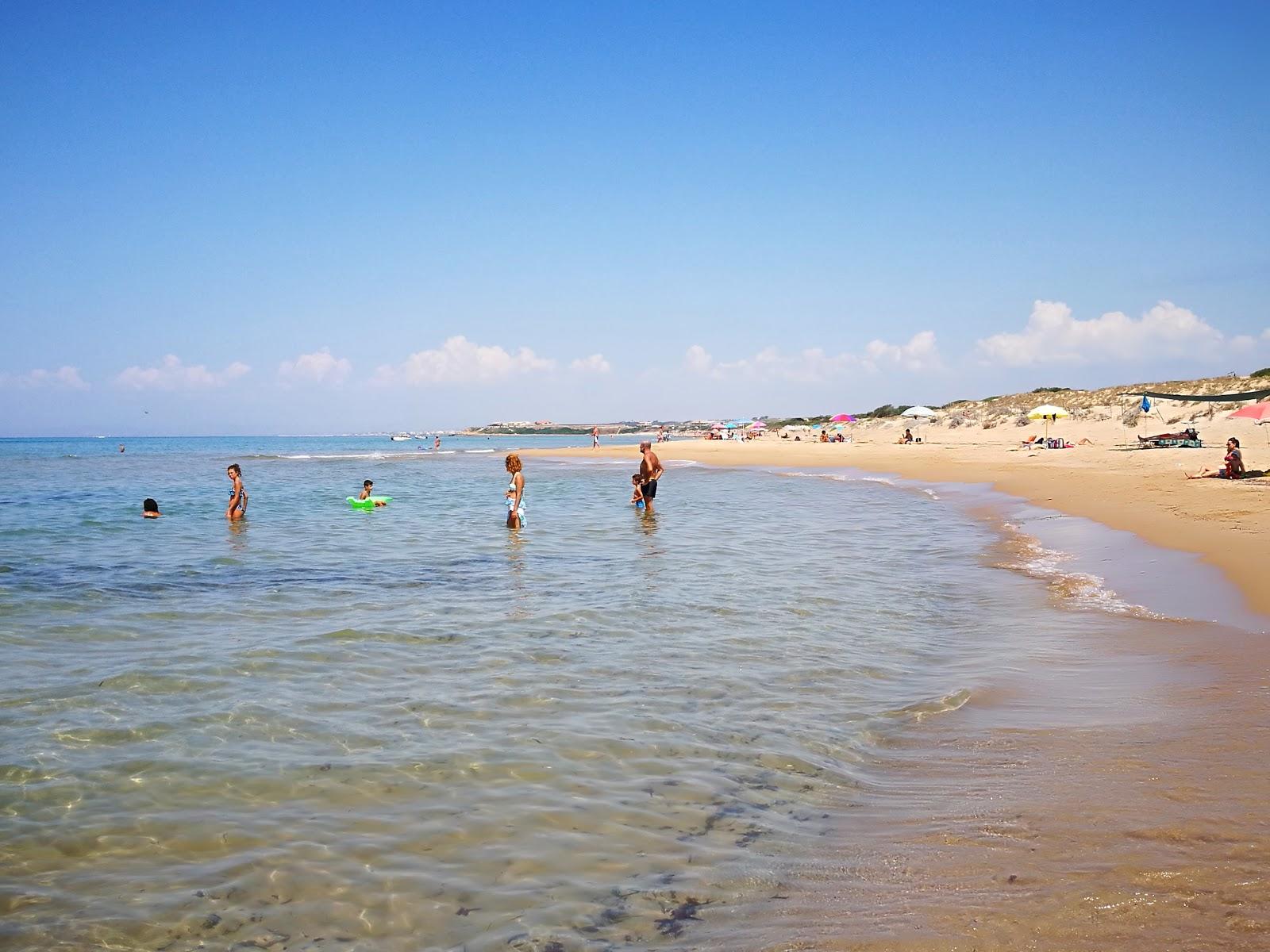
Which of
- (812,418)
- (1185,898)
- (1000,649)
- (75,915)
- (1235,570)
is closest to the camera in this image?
(1185,898)

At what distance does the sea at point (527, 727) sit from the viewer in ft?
12.1

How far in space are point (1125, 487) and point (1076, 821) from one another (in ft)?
71.1

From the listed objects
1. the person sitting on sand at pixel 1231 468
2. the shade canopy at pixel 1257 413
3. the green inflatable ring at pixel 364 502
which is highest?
the shade canopy at pixel 1257 413

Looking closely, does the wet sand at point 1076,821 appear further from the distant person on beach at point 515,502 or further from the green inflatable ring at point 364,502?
the green inflatable ring at point 364,502

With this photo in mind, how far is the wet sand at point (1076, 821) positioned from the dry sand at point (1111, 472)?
355cm

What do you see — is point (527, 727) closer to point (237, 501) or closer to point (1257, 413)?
point (237, 501)

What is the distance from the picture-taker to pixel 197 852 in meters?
4.20

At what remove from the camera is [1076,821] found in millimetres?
4117

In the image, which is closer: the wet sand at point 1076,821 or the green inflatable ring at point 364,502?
the wet sand at point 1076,821

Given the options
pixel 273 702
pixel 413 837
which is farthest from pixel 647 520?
pixel 413 837

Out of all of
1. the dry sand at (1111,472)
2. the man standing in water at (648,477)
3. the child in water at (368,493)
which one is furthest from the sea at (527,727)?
the child in water at (368,493)

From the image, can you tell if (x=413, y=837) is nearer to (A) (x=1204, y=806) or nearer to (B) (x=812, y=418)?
(A) (x=1204, y=806)

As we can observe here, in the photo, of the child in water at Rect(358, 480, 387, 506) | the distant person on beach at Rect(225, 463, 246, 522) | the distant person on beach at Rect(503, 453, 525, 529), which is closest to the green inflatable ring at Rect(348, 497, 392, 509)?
the child in water at Rect(358, 480, 387, 506)

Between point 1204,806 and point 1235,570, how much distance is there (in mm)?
8219
